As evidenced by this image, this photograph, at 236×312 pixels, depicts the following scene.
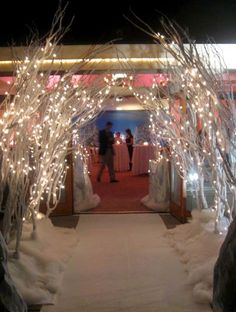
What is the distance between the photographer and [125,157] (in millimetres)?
12828

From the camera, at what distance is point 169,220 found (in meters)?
6.34

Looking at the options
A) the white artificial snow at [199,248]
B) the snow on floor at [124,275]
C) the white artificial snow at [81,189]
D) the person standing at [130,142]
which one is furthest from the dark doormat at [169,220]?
the person standing at [130,142]

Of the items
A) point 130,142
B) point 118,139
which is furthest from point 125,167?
point 118,139

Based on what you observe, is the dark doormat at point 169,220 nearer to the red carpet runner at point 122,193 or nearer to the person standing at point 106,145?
the red carpet runner at point 122,193

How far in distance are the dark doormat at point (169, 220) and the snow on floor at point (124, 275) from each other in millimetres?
155

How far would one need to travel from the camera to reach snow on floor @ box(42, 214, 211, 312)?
3.43 meters

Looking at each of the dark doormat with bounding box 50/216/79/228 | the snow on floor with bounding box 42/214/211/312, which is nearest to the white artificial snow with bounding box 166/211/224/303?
the snow on floor with bounding box 42/214/211/312

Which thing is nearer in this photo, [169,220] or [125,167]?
[169,220]

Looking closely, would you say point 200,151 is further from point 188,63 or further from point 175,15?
point 175,15

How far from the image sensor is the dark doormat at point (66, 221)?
6.15 metres

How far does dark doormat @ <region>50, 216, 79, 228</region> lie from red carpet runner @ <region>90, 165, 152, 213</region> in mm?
521

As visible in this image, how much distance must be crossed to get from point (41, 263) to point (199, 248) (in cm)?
165

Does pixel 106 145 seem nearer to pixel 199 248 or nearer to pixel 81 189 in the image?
pixel 81 189

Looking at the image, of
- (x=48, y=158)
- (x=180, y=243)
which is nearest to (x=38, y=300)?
(x=48, y=158)
